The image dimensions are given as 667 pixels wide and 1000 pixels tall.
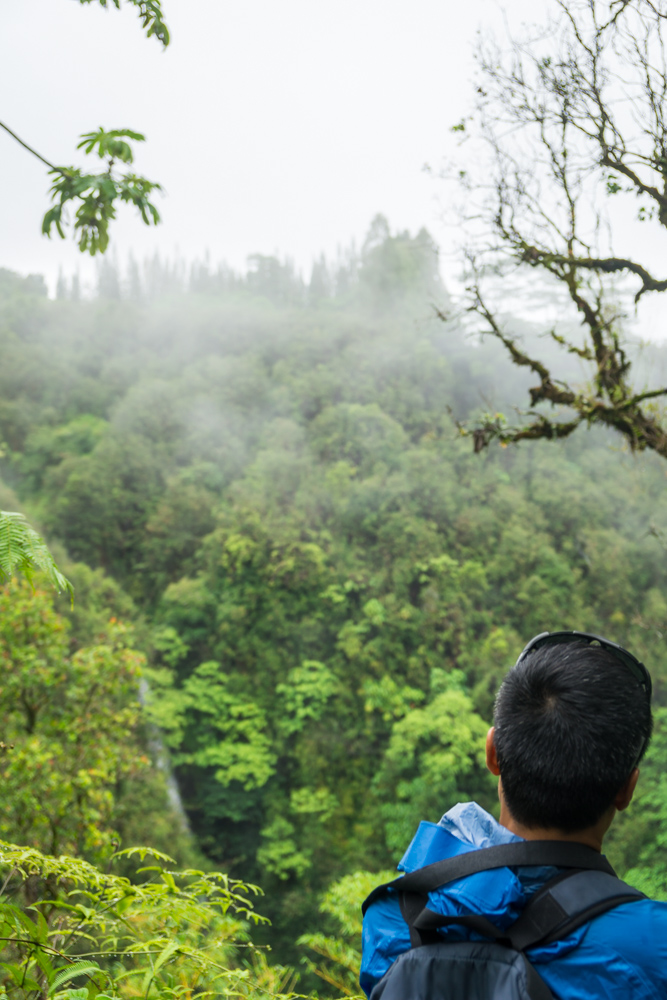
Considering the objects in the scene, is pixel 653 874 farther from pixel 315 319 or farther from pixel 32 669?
pixel 315 319

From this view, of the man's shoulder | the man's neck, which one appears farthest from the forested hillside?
the man's shoulder

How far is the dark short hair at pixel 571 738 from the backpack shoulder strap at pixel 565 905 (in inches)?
3.4

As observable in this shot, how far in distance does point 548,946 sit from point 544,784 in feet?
0.53

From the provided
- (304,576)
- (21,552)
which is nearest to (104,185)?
(21,552)

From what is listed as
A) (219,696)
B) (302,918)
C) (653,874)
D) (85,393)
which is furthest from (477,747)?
(85,393)

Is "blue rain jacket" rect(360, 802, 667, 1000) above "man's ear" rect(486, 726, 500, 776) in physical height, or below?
below

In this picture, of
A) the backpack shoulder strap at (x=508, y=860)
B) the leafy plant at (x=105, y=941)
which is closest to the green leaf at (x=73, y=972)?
the leafy plant at (x=105, y=941)

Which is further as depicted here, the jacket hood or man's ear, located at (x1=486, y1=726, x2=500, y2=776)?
man's ear, located at (x1=486, y1=726, x2=500, y2=776)

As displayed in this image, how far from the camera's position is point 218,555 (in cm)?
1448

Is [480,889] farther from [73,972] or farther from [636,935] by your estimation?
[73,972]

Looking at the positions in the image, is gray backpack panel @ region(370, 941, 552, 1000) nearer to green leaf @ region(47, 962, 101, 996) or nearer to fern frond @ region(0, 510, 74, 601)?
green leaf @ region(47, 962, 101, 996)

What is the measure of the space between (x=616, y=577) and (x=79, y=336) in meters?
23.4

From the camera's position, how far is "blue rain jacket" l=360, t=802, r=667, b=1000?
542mm

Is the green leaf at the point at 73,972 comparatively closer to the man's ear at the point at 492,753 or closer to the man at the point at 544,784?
the man at the point at 544,784
